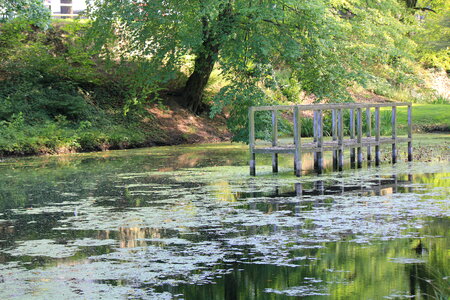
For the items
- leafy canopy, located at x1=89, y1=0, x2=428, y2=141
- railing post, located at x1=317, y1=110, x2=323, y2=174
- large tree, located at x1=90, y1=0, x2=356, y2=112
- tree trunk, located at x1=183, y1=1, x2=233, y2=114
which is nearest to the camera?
railing post, located at x1=317, y1=110, x2=323, y2=174

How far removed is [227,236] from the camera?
815cm

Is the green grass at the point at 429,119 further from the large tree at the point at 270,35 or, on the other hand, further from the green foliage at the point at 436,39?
the large tree at the point at 270,35

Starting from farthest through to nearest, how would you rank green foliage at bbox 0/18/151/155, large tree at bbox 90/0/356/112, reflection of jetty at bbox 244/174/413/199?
green foliage at bbox 0/18/151/155 → large tree at bbox 90/0/356/112 → reflection of jetty at bbox 244/174/413/199

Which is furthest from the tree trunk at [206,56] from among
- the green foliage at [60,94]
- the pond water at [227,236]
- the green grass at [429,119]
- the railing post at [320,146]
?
the green grass at [429,119]

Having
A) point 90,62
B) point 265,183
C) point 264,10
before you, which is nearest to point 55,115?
point 90,62

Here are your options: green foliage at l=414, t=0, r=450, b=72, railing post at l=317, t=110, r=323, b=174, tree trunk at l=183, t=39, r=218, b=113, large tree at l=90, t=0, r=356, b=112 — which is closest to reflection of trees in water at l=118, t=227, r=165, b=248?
railing post at l=317, t=110, r=323, b=174

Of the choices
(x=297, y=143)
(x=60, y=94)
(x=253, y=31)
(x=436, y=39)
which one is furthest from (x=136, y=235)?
(x=436, y=39)

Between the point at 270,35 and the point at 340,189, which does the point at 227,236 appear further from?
the point at 270,35

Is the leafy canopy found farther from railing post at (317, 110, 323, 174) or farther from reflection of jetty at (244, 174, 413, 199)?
reflection of jetty at (244, 174, 413, 199)

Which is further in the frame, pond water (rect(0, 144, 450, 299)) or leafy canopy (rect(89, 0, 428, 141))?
leafy canopy (rect(89, 0, 428, 141))

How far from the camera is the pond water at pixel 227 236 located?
237 inches

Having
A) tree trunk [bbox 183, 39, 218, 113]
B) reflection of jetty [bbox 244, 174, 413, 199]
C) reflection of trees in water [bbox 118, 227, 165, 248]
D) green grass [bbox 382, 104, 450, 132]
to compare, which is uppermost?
tree trunk [bbox 183, 39, 218, 113]

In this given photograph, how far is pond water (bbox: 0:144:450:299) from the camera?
602cm

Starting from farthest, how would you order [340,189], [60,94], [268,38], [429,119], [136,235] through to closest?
[429,119] → [60,94] → [268,38] → [340,189] → [136,235]
